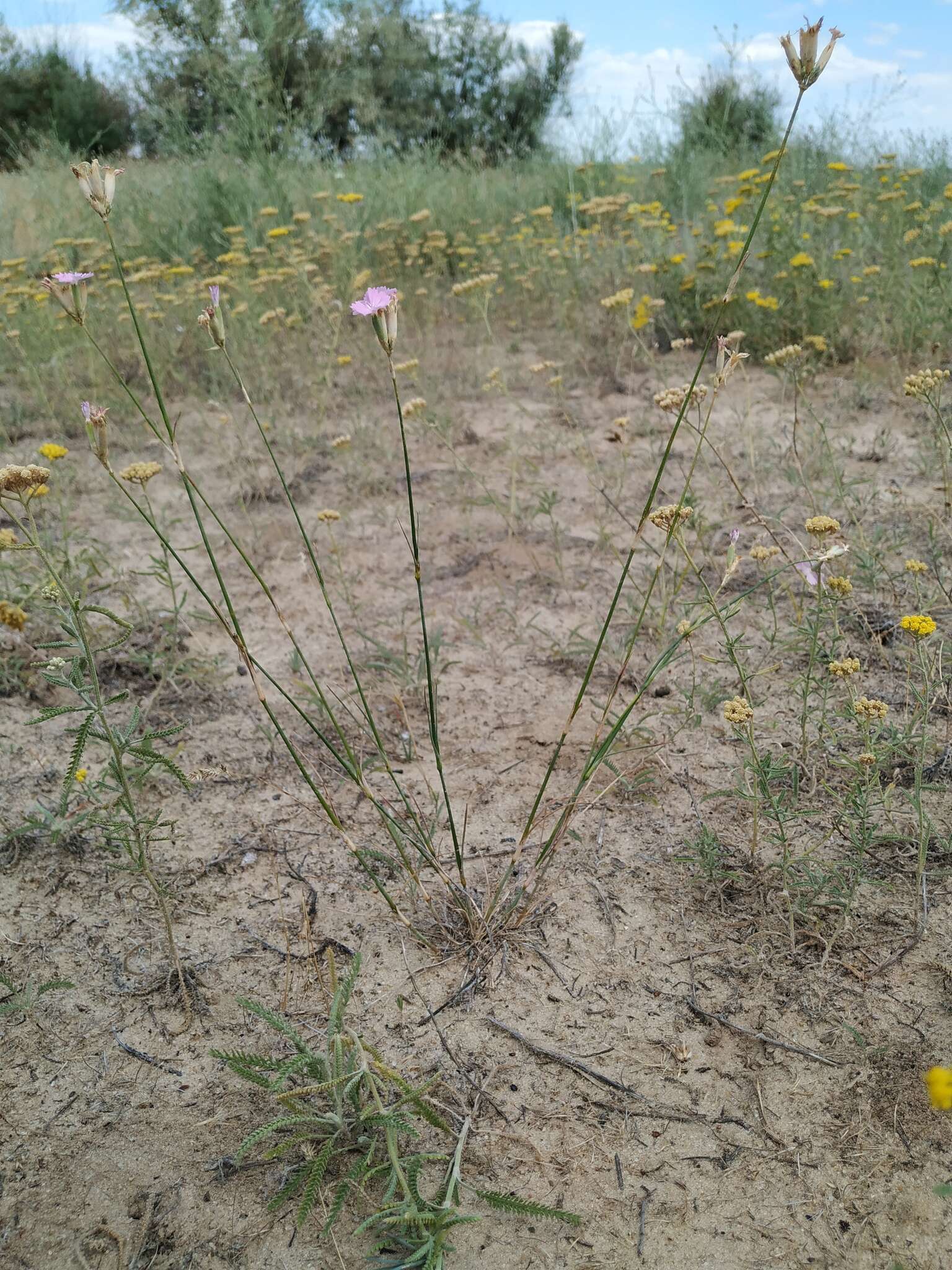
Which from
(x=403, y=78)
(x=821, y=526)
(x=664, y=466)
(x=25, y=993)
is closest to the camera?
(x=25, y=993)

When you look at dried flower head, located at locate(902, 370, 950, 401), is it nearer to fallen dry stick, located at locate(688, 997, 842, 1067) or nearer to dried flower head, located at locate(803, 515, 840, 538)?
dried flower head, located at locate(803, 515, 840, 538)

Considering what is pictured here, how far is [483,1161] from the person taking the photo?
1.31 m

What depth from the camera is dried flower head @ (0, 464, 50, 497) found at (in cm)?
141

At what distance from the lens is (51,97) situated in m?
18.8

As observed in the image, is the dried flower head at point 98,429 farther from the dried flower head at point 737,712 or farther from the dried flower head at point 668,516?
the dried flower head at point 737,712

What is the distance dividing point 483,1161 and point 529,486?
2624 mm

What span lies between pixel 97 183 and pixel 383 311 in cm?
43

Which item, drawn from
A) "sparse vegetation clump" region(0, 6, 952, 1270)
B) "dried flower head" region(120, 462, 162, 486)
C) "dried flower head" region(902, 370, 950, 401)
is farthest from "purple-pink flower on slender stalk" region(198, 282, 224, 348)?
"dried flower head" region(902, 370, 950, 401)

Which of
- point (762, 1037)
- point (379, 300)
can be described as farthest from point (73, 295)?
point (762, 1037)

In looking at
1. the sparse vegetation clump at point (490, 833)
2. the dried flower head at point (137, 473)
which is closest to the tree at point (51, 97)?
the sparse vegetation clump at point (490, 833)

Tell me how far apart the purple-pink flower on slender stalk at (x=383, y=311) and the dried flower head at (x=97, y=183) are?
36 centimetres

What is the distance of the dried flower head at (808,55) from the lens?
1.14m

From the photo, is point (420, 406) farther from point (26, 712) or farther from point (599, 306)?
point (599, 306)

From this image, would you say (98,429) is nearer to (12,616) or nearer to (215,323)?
(215,323)
